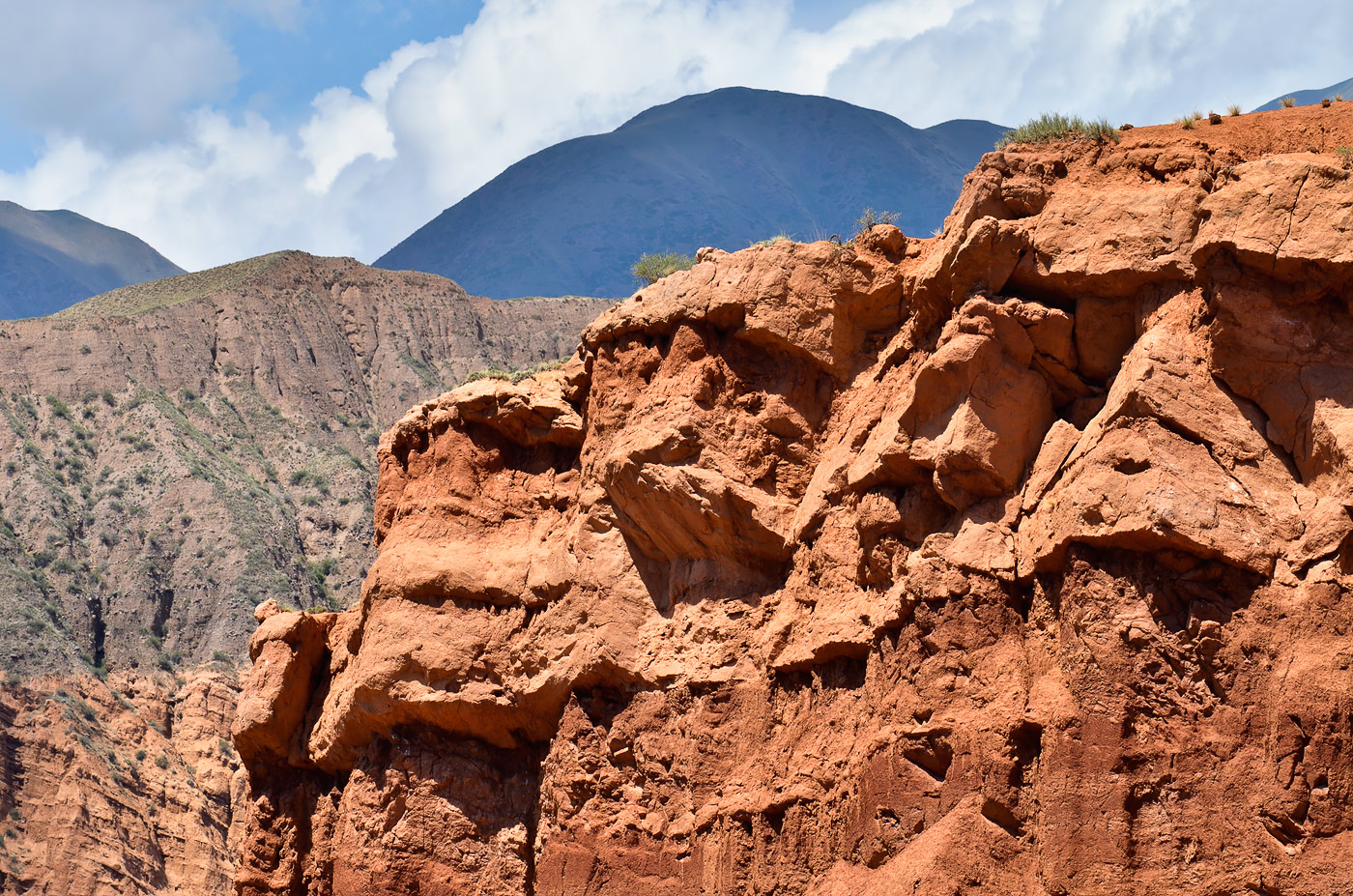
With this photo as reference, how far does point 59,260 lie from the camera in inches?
4350

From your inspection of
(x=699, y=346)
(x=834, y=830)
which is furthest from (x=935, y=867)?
(x=699, y=346)

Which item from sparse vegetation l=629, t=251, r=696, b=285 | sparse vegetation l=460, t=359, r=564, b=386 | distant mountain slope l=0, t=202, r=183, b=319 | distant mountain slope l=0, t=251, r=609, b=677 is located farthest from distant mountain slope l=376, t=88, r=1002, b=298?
sparse vegetation l=629, t=251, r=696, b=285

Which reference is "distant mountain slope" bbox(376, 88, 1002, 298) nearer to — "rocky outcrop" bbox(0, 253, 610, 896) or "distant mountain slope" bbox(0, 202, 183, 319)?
"rocky outcrop" bbox(0, 253, 610, 896)

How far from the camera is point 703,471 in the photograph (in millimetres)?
14102

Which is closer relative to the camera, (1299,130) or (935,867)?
(935,867)

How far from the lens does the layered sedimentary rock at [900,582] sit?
34.6 feet

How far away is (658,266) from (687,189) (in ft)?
261

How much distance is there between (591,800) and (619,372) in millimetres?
4330

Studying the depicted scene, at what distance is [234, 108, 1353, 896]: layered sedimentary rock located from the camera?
34.6 feet

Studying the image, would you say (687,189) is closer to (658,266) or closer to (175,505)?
(175,505)

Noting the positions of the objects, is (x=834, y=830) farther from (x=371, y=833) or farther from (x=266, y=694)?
(x=266, y=694)

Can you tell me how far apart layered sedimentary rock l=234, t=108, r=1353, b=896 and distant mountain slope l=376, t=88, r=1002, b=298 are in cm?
6834

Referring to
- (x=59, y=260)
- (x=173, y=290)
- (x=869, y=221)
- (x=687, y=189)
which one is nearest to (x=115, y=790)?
(x=173, y=290)

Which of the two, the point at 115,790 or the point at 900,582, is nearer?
the point at 900,582
